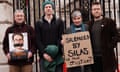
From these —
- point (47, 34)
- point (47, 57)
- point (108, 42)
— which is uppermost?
point (47, 34)

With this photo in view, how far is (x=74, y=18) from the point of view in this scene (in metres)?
6.48

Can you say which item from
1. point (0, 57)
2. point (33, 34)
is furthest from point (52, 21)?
point (0, 57)

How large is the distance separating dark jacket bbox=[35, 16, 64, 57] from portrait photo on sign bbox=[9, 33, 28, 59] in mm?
203

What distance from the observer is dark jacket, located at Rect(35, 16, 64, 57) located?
656 centimetres

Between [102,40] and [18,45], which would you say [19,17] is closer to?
[18,45]

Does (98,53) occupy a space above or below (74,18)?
below

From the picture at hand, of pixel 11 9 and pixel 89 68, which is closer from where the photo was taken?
pixel 89 68

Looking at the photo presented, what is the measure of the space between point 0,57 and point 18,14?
1020mm

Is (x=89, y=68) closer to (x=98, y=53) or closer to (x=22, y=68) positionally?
(x=98, y=53)

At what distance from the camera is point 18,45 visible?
654 cm

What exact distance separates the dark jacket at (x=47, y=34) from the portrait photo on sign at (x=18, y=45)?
203 millimetres

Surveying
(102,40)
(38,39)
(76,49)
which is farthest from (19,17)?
(102,40)

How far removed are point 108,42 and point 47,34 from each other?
958 millimetres

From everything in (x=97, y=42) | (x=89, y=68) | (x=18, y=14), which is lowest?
(x=89, y=68)
